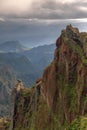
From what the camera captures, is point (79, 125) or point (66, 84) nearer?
point (79, 125)

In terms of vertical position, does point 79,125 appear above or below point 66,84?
above

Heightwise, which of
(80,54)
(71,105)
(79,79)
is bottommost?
(71,105)

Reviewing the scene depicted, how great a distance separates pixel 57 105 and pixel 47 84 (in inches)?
589

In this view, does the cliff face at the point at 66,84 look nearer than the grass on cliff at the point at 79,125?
No

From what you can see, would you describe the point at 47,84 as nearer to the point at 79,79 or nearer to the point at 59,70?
the point at 59,70

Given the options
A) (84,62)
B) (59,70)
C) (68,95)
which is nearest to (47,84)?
(59,70)

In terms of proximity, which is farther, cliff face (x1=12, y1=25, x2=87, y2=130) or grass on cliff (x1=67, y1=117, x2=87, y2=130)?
cliff face (x1=12, y1=25, x2=87, y2=130)

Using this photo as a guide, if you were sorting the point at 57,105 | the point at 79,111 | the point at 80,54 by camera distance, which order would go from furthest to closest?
the point at 57,105, the point at 80,54, the point at 79,111

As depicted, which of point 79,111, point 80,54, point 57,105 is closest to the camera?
point 79,111

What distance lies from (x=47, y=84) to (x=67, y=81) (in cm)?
1877

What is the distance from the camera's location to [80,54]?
175 metres

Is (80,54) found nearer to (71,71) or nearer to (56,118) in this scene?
(71,71)

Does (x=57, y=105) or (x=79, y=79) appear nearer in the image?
(x=79, y=79)

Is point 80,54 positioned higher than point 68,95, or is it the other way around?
point 80,54
